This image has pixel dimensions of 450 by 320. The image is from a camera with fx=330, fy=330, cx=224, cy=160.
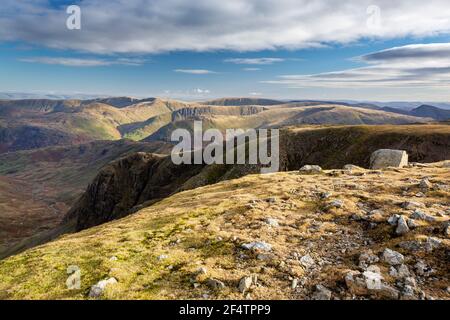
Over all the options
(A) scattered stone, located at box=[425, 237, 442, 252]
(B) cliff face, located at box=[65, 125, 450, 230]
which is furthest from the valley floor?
(B) cliff face, located at box=[65, 125, 450, 230]

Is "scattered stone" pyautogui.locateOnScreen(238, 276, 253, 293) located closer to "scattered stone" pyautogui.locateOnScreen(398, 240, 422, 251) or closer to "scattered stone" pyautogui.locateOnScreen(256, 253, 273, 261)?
"scattered stone" pyautogui.locateOnScreen(256, 253, 273, 261)

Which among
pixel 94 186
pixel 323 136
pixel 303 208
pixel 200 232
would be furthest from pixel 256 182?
pixel 94 186

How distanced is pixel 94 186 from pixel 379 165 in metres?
171

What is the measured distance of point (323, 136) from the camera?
127750 mm

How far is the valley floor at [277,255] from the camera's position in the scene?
609 inches

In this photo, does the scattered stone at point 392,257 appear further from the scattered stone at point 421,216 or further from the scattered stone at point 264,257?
the scattered stone at point 264,257

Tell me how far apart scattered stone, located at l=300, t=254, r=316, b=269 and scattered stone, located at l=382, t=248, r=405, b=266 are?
12.0 feet

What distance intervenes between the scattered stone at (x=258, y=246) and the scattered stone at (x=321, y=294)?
5122 mm

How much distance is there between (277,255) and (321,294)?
4.66 meters

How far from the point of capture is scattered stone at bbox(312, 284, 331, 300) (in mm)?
14441

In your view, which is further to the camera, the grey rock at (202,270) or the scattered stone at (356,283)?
the grey rock at (202,270)

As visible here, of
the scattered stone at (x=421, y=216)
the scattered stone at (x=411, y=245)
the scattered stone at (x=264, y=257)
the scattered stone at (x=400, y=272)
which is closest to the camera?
the scattered stone at (x=400, y=272)

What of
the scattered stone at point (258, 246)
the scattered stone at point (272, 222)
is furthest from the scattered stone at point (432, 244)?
the scattered stone at point (272, 222)
